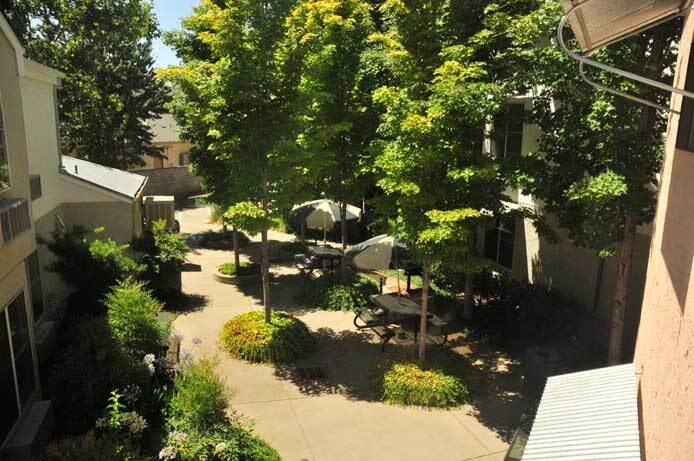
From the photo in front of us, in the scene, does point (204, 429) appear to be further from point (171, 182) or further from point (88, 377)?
point (171, 182)

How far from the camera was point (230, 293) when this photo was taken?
17.4m

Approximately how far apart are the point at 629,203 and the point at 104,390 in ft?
29.8

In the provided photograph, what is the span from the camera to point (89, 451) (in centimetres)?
654

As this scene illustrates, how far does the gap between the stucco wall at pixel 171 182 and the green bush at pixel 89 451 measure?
31.1 m

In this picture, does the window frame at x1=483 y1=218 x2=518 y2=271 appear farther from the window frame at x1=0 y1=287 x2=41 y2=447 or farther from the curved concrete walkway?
the window frame at x1=0 y1=287 x2=41 y2=447

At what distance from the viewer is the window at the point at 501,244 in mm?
16998

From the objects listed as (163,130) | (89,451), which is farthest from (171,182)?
(89,451)

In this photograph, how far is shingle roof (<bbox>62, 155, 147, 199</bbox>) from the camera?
1681 centimetres

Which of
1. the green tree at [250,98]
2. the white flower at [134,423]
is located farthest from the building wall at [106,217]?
the white flower at [134,423]

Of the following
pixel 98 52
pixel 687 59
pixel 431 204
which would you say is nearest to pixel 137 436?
pixel 431 204

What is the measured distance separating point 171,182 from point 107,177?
19.8 metres

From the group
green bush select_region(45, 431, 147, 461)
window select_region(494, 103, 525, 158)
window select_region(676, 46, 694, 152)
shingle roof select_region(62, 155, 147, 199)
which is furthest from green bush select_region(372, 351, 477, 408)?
shingle roof select_region(62, 155, 147, 199)

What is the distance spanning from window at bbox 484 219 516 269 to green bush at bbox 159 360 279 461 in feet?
36.2

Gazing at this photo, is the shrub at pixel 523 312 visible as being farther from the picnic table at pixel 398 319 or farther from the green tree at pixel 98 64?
the green tree at pixel 98 64
